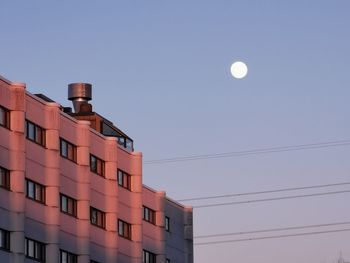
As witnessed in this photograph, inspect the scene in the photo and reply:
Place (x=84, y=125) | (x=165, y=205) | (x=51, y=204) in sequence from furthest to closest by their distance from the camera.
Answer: (x=165, y=205) < (x=84, y=125) < (x=51, y=204)

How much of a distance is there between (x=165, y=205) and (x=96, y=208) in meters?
17.6

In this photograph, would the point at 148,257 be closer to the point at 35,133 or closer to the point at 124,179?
the point at 124,179

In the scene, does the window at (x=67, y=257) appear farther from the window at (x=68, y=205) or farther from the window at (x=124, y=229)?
the window at (x=124, y=229)

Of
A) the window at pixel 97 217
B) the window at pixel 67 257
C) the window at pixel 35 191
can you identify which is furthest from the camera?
the window at pixel 97 217

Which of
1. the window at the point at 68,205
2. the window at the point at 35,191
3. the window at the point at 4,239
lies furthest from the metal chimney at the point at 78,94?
the window at the point at 4,239

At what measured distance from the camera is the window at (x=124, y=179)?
95819mm

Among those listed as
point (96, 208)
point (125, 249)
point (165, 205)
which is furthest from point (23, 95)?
point (165, 205)

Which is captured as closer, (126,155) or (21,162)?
(21,162)

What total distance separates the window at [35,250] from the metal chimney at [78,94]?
90.8 ft

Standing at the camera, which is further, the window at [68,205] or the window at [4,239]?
the window at [68,205]

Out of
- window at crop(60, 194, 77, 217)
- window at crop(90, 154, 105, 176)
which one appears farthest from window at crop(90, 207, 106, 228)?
window at crop(60, 194, 77, 217)

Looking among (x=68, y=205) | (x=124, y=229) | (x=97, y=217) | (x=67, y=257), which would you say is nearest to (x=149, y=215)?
(x=124, y=229)

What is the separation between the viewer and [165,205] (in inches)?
4222

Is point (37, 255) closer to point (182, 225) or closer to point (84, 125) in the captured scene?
point (84, 125)
